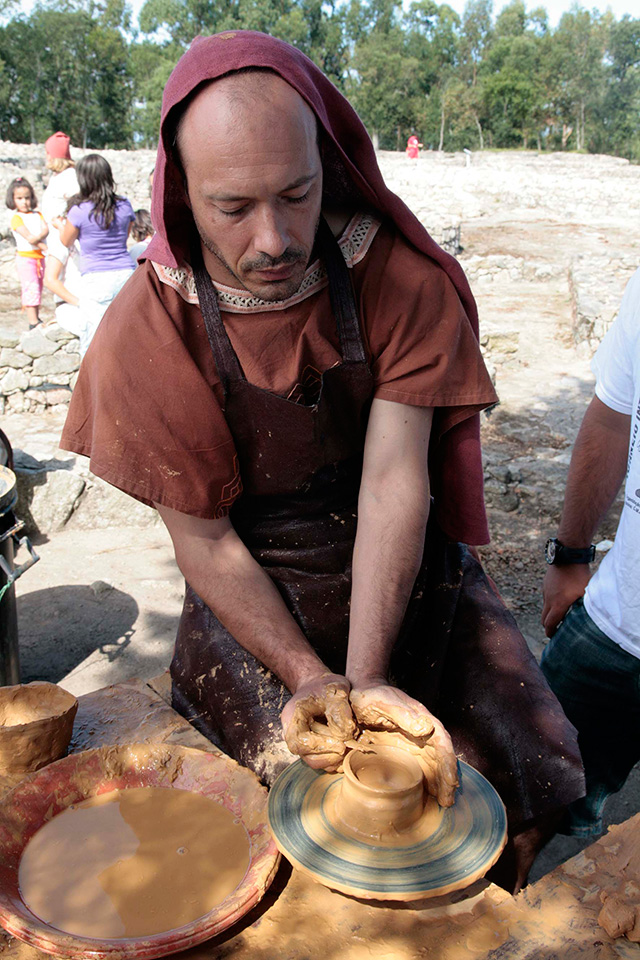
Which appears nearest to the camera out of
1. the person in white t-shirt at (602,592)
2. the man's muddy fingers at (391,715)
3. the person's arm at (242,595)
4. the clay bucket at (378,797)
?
the clay bucket at (378,797)

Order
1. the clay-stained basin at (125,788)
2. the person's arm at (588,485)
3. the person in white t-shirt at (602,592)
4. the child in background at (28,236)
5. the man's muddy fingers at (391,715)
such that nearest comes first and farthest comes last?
the clay-stained basin at (125,788) < the man's muddy fingers at (391,715) < the person in white t-shirt at (602,592) < the person's arm at (588,485) < the child in background at (28,236)

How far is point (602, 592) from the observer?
241cm

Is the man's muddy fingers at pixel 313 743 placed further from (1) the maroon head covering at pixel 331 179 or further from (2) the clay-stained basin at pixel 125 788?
(1) the maroon head covering at pixel 331 179

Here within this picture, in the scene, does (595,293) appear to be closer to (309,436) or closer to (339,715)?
(309,436)

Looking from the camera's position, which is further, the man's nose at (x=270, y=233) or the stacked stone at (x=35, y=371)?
the stacked stone at (x=35, y=371)

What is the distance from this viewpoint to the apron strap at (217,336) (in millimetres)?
1950

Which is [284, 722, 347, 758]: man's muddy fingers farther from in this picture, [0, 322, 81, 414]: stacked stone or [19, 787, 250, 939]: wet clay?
[0, 322, 81, 414]: stacked stone

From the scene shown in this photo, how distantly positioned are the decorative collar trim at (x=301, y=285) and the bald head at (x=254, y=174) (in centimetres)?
12

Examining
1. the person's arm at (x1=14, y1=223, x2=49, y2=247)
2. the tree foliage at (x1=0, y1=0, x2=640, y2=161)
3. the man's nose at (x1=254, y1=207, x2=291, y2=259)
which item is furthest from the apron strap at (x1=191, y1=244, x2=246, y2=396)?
the tree foliage at (x1=0, y1=0, x2=640, y2=161)

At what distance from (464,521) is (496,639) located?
349 mm

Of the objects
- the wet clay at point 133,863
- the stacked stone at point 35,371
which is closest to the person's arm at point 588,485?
the wet clay at point 133,863

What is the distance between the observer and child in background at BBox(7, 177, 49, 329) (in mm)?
8859

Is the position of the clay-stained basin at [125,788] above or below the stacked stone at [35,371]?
above

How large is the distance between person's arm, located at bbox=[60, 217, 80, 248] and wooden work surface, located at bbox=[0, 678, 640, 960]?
638 centimetres
